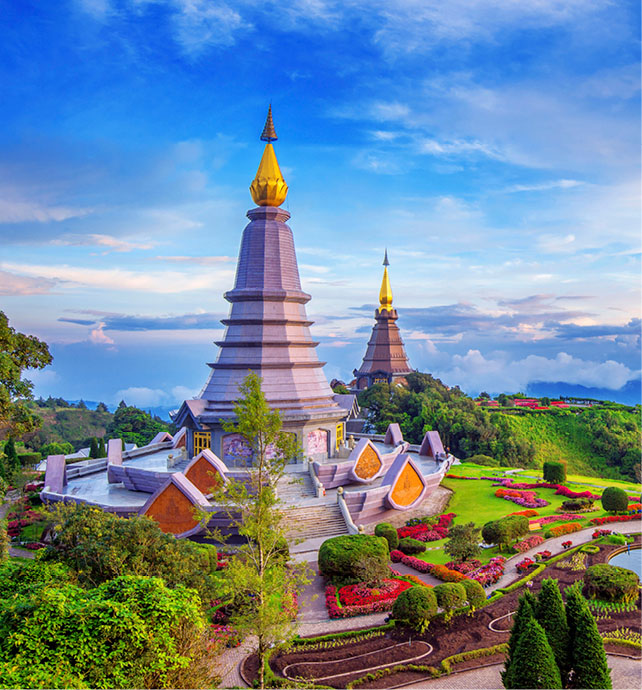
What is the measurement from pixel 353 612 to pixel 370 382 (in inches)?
2005

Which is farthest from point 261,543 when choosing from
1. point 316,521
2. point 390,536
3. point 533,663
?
point 316,521

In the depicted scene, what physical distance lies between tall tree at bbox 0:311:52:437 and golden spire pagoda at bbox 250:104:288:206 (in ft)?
62.6

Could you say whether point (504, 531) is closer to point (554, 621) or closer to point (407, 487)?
point (407, 487)

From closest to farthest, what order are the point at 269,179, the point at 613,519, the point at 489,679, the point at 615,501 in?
the point at 489,679 → the point at 613,519 → the point at 615,501 → the point at 269,179

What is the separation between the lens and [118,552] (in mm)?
14008

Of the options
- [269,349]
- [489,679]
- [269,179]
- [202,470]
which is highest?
[269,179]

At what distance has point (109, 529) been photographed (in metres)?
14.6

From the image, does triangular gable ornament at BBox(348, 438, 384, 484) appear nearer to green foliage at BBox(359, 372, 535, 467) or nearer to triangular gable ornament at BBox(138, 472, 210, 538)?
triangular gable ornament at BBox(138, 472, 210, 538)

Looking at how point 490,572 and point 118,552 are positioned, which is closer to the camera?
point 118,552

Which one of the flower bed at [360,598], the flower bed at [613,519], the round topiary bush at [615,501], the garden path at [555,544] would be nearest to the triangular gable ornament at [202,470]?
the flower bed at [360,598]

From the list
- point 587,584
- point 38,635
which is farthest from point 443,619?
point 38,635

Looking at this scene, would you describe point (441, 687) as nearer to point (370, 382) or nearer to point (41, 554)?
point (41, 554)

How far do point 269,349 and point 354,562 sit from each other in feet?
46.7

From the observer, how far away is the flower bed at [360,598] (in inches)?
652
